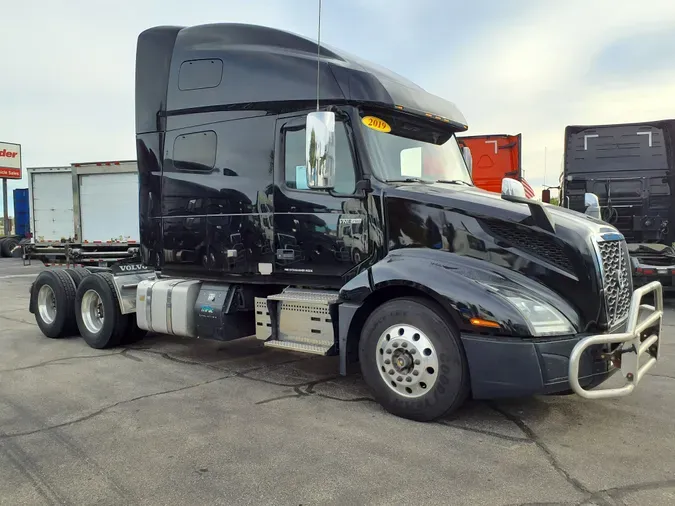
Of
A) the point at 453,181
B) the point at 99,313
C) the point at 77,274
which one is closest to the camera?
the point at 453,181

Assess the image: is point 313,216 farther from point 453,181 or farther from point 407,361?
point 407,361

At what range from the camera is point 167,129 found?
6352mm

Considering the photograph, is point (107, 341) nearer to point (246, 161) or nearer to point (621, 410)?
point (246, 161)

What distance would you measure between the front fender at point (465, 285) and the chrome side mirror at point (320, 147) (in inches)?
34.6

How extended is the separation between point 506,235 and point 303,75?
7.94 ft

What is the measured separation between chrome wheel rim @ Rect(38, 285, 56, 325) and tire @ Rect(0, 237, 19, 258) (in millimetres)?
24026

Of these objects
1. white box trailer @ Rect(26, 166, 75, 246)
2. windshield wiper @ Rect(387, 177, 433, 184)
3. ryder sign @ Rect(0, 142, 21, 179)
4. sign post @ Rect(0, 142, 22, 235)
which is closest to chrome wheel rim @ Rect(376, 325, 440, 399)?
windshield wiper @ Rect(387, 177, 433, 184)

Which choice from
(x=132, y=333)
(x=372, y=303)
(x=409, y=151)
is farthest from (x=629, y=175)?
(x=132, y=333)

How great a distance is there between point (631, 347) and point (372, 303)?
6.35ft

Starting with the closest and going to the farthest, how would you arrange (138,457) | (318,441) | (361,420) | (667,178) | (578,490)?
(578,490) < (138,457) < (318,441) < (361,420) < (667,178)

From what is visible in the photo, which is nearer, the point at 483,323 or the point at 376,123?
the point at 483,323

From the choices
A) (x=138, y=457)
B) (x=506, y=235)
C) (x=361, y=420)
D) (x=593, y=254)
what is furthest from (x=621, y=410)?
(x=138, y=457)

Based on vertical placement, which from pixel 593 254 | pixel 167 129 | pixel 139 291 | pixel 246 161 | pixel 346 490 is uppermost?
pixel 167 129

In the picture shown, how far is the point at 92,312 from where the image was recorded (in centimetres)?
749
